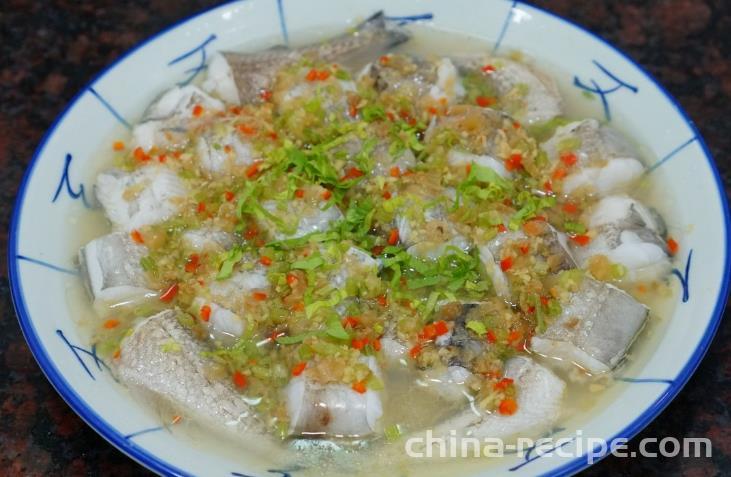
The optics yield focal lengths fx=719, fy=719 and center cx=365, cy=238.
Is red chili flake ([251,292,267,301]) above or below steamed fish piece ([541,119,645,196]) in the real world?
below

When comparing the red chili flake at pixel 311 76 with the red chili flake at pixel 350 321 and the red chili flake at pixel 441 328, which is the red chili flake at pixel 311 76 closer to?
the red chili flake at pixel 350 321

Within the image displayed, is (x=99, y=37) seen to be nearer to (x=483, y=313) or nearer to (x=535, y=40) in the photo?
(x=535, y=40)

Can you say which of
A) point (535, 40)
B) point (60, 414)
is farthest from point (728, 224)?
point (60, 414)

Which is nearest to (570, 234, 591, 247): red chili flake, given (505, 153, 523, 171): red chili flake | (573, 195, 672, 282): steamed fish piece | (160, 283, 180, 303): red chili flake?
(573, 195, 672, 282): steamed fish piece

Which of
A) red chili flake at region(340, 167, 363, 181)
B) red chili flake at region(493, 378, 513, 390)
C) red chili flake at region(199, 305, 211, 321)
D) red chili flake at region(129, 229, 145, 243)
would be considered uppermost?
red chili flake at region(340, 167, 363, 181)

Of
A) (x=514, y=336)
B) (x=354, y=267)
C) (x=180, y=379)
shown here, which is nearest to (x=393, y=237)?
(x=354, y=267)

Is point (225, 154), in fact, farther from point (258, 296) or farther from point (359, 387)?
point (359, 387)

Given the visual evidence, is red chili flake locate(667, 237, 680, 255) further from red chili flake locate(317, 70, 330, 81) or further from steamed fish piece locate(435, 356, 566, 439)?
red chili flake locate(317, 70, 330, 81)

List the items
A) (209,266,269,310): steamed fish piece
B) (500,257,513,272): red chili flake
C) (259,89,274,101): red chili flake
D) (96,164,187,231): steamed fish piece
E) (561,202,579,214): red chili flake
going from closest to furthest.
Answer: (209,266,269,310): steamed fish piece < (500,257,513,272): red chili flake < (96,164,187,231): steamed fish piece < (561,202,579,214): red chili flake < (259,89,274,101): red chili flake
